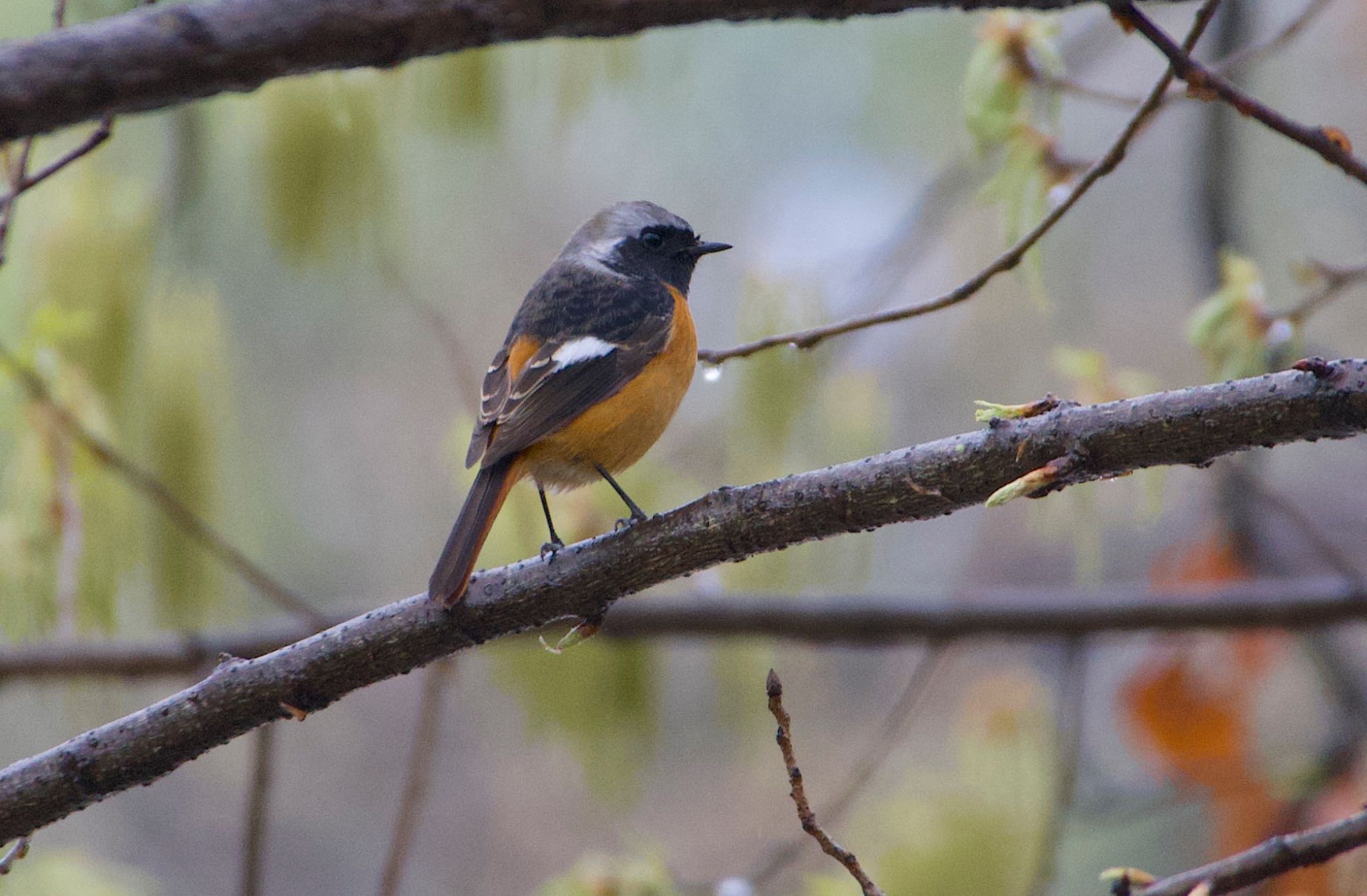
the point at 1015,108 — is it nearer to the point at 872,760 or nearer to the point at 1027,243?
the point at 1027,243

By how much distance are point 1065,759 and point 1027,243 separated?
7.26 ft

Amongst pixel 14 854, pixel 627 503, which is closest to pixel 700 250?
pixel 627 503

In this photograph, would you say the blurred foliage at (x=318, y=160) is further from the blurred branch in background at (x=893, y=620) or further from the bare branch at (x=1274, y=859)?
the bare branch at (x=1274, y=859)

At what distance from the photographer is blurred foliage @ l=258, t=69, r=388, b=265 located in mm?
3555

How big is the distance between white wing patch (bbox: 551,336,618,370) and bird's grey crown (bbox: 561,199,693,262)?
69 centimetres

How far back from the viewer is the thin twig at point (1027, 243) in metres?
2.07

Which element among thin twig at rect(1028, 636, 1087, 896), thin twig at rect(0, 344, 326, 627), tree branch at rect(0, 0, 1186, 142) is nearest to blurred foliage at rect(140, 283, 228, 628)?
thin twig at rect(0, 344, 326, 627)

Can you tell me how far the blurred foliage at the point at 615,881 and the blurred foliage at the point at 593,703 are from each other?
0.72 metres

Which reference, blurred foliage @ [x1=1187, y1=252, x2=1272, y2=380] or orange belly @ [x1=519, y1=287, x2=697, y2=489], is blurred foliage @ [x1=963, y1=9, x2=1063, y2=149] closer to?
blurred foliage @ [x1=1187, y1=252, x2=1272, y2=380]

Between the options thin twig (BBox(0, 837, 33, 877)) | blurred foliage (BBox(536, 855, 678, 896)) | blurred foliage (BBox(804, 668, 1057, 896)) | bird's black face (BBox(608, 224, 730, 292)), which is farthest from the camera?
blurred foliage (BBox(804, 668, 1057, 896))

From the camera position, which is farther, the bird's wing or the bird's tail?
the bird's wing

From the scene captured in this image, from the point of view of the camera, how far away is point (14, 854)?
1.92 meters

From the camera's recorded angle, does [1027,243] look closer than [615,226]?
Yes

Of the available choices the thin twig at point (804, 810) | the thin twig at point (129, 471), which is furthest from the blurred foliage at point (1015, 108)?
the thin twig at point (129, 471)
